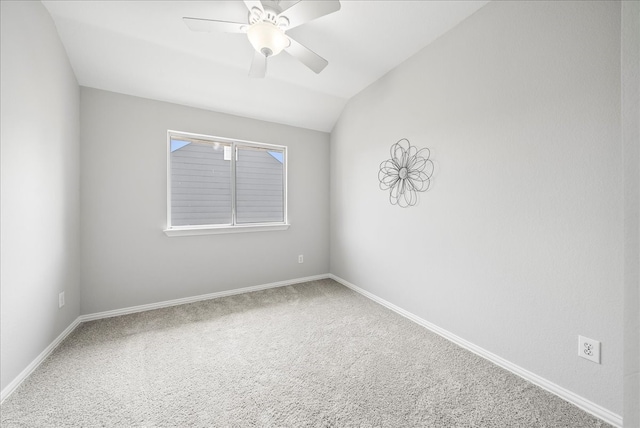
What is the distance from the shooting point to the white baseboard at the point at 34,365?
1345mm

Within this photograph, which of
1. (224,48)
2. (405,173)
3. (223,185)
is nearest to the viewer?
(224,48)

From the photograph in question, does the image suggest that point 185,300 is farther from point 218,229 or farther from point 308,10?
point 308,10

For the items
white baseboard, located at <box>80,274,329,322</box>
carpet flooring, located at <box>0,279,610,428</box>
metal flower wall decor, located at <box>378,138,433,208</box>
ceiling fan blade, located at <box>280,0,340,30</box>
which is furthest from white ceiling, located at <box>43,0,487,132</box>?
carpet flooring, located at <box>0,279,610,428</box>

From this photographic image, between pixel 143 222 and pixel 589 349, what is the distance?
3.55m

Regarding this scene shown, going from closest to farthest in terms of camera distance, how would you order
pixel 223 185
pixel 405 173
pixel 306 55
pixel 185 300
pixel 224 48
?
pixel 306 55 → pixel 224 48 → pixel 405 173 → pixel 185 300 → pixel 223 185

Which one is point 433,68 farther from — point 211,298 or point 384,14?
point 211,298

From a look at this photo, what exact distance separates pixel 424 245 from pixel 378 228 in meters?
0.61

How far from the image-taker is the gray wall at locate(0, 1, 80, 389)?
1.34 m

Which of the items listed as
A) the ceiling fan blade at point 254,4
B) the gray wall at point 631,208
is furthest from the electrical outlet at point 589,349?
the ceiling fan blade at point 254,4

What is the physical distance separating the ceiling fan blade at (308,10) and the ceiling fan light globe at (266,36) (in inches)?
3.7

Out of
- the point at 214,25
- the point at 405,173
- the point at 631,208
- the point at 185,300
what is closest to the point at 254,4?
the point at 214,25

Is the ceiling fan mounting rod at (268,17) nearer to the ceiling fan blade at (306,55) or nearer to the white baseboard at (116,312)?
the ceiling fan blade at (306,55)

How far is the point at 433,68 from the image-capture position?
6.72 feet

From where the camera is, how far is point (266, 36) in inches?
59.1
